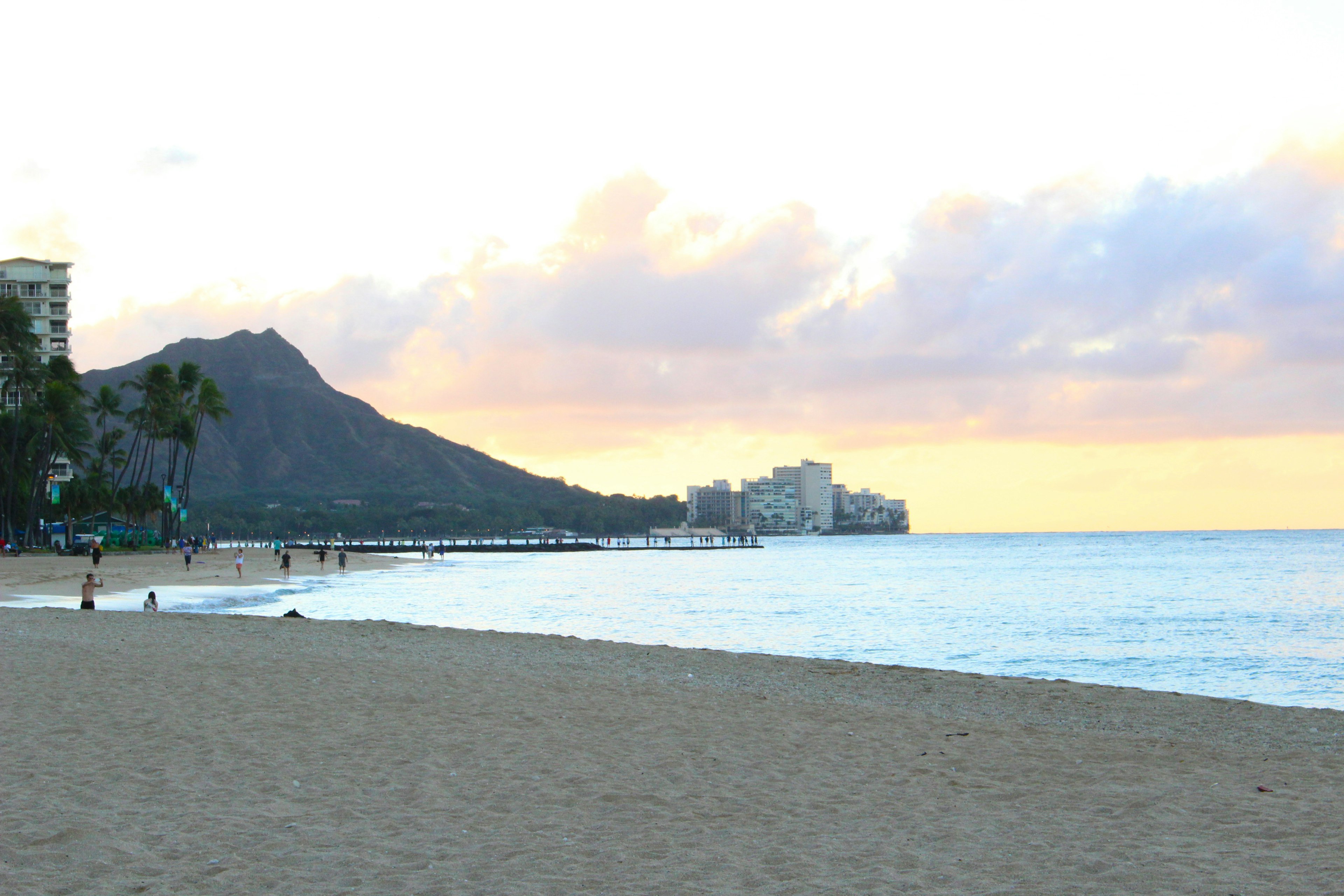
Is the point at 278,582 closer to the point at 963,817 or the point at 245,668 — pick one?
the point at 245,668

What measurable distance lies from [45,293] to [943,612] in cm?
10649

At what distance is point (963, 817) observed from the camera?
7.21 metres

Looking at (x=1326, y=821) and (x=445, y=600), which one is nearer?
(x=1326, y=821)

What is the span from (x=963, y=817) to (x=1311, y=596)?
4803cm

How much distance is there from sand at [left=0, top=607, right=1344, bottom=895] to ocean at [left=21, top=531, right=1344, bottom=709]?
9158 mm

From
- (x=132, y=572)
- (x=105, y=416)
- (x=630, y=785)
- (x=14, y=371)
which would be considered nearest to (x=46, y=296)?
(x=105, y=416)

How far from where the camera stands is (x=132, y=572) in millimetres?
50062

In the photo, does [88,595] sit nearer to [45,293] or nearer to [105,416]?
[105,416]

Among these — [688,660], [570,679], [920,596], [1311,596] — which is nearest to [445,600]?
[920,596]

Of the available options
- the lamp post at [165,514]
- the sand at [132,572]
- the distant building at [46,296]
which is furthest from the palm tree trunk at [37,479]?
the distant building at [46,296]

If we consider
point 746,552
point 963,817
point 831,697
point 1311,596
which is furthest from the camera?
point 746,552

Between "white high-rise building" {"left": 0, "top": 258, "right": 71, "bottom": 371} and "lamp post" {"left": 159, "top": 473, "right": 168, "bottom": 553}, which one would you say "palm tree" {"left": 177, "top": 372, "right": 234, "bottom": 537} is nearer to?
"lamp post" {"left": 159, "top": 473, "right": 168, "bottom": 553}

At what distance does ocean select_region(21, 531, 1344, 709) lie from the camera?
74.0 ft

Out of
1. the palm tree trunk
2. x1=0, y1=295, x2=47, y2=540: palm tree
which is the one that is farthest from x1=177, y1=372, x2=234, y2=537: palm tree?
the palm tree trunk
